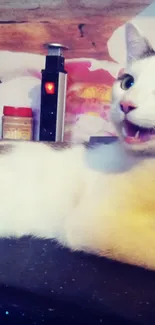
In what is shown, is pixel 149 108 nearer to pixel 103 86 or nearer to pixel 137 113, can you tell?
pixel 137 113

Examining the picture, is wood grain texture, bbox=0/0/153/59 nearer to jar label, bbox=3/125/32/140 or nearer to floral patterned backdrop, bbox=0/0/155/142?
floral patterned backdrop, bbox=0/0/155/142

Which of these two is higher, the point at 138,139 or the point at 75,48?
the point at 75,48

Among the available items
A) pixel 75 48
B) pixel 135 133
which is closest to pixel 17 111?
pixel 75 48

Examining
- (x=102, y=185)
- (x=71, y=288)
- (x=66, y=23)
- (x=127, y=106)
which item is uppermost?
(x=66, y=23)

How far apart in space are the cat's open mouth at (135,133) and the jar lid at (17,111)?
209mm

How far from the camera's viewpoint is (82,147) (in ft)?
2.71

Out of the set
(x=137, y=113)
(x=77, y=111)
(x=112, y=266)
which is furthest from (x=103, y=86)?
(x=112, y=266)

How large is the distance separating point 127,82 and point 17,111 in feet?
0.76

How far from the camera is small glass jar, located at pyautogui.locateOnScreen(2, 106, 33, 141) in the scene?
2.86ft

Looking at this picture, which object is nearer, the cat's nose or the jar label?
the cat's nose

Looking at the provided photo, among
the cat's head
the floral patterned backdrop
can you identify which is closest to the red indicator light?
the floral patterned backdrop

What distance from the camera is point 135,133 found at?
72cm

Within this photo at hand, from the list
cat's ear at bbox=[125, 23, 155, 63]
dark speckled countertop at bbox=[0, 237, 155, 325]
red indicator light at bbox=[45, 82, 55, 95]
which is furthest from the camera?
red indicator light at bbox=[45, 82, 55, 95]

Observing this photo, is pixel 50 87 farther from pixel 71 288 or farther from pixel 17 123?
pixel 71 288
